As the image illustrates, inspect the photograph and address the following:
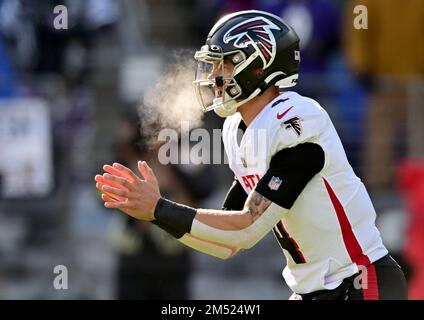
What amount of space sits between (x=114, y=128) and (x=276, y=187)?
554cm

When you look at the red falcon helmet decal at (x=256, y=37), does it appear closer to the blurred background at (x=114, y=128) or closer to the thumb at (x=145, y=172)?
the thumb at (x=145, y=172)

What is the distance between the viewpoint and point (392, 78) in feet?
34.5

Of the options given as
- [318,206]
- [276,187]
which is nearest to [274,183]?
[276,187]

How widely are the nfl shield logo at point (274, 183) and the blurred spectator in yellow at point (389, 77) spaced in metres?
5.02

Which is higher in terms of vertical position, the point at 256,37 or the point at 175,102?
the point at 256,37

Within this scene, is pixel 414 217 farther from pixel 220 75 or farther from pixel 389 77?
pixel 220 75

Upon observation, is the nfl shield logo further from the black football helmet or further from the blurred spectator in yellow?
the blurred spectator in yellow

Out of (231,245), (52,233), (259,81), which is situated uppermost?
(259,81)

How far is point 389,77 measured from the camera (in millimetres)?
10516

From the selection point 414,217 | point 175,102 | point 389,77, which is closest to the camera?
point 175,102

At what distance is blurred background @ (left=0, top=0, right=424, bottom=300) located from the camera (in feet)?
33.6

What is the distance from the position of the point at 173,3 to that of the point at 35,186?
322cm
